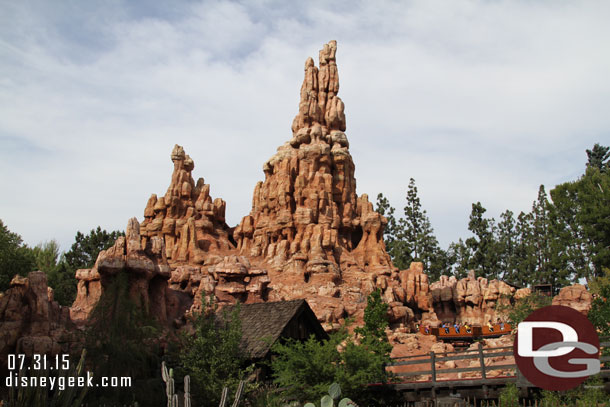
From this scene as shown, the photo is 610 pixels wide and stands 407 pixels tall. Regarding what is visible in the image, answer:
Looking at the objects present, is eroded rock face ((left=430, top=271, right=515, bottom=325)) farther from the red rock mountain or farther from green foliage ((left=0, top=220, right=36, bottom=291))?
green foliage ((left=0, top=220, right=36, bottom=291))

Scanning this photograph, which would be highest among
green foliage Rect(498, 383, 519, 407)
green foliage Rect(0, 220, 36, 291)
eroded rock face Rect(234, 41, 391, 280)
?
eroded rock face Rect(234, 41, 391, 280)

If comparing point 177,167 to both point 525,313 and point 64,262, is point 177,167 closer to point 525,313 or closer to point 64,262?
point 64,262

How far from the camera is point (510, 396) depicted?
16.8 meters

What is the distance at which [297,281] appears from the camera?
41.7 meters

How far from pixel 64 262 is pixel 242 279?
65.6ft

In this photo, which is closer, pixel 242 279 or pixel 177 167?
pixel 242 279

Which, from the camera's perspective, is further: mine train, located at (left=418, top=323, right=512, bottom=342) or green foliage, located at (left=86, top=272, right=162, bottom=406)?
mine train, located at (left=418, top=323, right=512, bottom=342)

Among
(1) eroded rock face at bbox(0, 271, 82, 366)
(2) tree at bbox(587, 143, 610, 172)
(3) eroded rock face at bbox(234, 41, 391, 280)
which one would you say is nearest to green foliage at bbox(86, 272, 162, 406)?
(1) eroded rock face at bbox(0, 271, 82, 366)

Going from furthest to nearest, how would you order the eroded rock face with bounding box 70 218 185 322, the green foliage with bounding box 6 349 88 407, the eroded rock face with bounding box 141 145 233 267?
1. the eroded rock face with bounding box 141 145 233 267
2. the eroded rock face with bounding box 70 218 185 322
3. the green foliage with bounding box 6 349 88 407

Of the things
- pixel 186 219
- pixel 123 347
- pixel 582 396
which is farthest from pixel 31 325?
pixel 186 219

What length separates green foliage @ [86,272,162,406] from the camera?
1716 centimetres

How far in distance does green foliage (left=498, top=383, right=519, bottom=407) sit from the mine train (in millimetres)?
19477

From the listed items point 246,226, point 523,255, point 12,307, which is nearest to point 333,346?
point 12,307

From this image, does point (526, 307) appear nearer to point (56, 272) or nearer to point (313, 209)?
point (313, 209)
